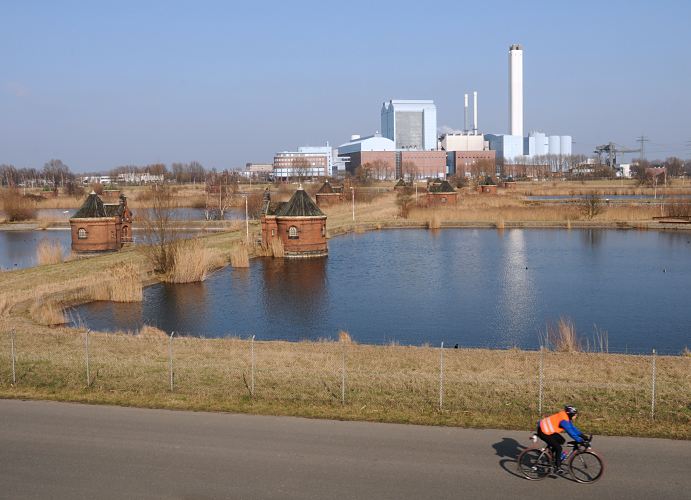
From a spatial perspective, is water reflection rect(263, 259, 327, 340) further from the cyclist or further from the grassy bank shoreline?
the cyclist

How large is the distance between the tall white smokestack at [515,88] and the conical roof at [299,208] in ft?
477

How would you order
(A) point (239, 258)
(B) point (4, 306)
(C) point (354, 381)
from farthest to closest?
(A) point (239, 258), (B) point (4, 306), (C) point (354, 381)

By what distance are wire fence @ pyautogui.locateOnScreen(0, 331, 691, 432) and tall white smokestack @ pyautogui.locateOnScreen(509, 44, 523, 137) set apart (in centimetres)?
17154

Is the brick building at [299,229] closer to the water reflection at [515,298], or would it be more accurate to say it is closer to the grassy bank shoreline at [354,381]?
the water reflection at [515,298]

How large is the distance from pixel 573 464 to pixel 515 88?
18298 cm

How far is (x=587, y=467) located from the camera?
32.7ft

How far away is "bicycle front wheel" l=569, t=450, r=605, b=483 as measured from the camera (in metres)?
9.77

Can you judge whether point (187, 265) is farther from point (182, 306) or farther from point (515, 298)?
point (515, 298)

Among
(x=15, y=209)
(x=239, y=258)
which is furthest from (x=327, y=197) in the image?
(x=239, y=258)

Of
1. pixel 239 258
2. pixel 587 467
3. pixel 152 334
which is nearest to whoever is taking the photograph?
pixel 587 467

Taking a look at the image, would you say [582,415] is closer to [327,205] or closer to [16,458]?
[16,458]

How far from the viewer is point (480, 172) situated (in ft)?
547

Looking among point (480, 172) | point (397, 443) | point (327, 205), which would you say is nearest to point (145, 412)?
point (397, 443)

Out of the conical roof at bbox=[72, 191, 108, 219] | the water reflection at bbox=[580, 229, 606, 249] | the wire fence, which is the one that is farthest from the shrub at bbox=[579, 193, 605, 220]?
the wire fence
